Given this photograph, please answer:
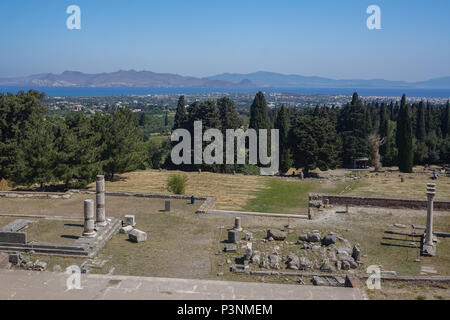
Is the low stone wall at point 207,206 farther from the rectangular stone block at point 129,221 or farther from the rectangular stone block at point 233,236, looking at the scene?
the rectangular stone block at point 233,236

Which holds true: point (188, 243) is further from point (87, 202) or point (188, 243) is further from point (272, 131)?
point (272, 131)

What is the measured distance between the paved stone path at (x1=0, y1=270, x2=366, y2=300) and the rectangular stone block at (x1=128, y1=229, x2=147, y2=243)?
4418 mm

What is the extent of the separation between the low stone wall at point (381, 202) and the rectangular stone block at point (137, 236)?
34.3ft

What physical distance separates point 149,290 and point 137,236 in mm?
5597

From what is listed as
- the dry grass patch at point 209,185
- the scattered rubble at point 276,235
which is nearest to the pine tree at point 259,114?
the dry grass patch at point 209,185

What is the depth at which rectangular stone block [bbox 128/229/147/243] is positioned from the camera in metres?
18.0

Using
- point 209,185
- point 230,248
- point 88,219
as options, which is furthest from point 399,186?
point 88,219

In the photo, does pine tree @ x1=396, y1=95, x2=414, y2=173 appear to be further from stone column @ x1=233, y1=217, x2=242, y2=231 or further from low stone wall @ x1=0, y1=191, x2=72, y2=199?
low stone wall @ x1=0, y1=191, x2=72, y2=199

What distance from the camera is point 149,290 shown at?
12.6 metres

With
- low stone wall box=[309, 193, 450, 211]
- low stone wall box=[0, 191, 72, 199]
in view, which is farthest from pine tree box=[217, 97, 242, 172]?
low stone wall box=[0, 191, 72, 199]

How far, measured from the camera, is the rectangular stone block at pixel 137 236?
17953 millimetres

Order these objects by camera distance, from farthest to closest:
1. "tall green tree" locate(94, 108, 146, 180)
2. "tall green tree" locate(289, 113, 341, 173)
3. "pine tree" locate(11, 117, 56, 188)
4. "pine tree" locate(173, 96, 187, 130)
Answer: "pine tree" locate(173, 96, 187, 130)
"tall green tree" locate(289, 113, 341, 173)
"tall green tree" locate(94, 108, 146, 180)
"pine tree" locate(11, 117, 56, 188)
